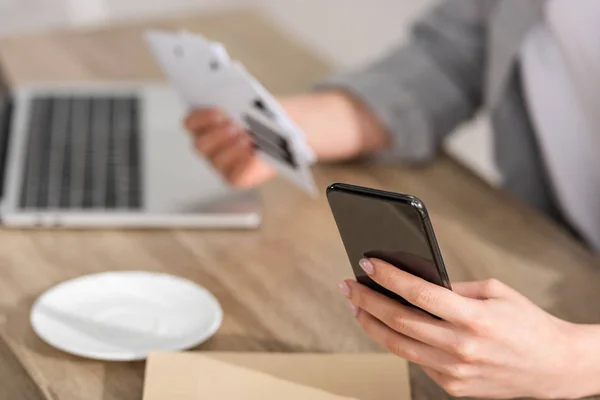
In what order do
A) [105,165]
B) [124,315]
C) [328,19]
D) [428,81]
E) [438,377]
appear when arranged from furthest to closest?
[328,19]
[428,81]
[105,165]
[124,315]
[438,377]

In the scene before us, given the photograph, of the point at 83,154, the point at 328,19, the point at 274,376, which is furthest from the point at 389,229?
the point at 328,19

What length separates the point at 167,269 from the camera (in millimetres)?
914

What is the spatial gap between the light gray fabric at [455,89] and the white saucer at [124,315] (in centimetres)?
38

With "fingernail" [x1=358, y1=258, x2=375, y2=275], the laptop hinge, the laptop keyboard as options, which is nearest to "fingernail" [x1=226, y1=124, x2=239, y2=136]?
the laptop keyboard

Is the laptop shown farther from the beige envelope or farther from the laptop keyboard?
the beige envelope

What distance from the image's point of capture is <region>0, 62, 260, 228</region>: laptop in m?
0.98

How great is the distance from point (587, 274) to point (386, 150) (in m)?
0.31

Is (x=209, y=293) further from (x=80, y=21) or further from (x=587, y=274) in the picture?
(x=80, y=21)

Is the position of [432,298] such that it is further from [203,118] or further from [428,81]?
[428,81]

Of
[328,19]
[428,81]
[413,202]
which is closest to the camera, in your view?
[413,202]

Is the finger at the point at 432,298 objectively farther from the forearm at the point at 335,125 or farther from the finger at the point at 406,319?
the forearm at the point at 335,125

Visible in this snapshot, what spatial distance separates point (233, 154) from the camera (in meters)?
1.03

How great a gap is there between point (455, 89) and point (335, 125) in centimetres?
19

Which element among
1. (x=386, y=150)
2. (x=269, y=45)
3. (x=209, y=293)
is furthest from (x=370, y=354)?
(x=269, y=45)
